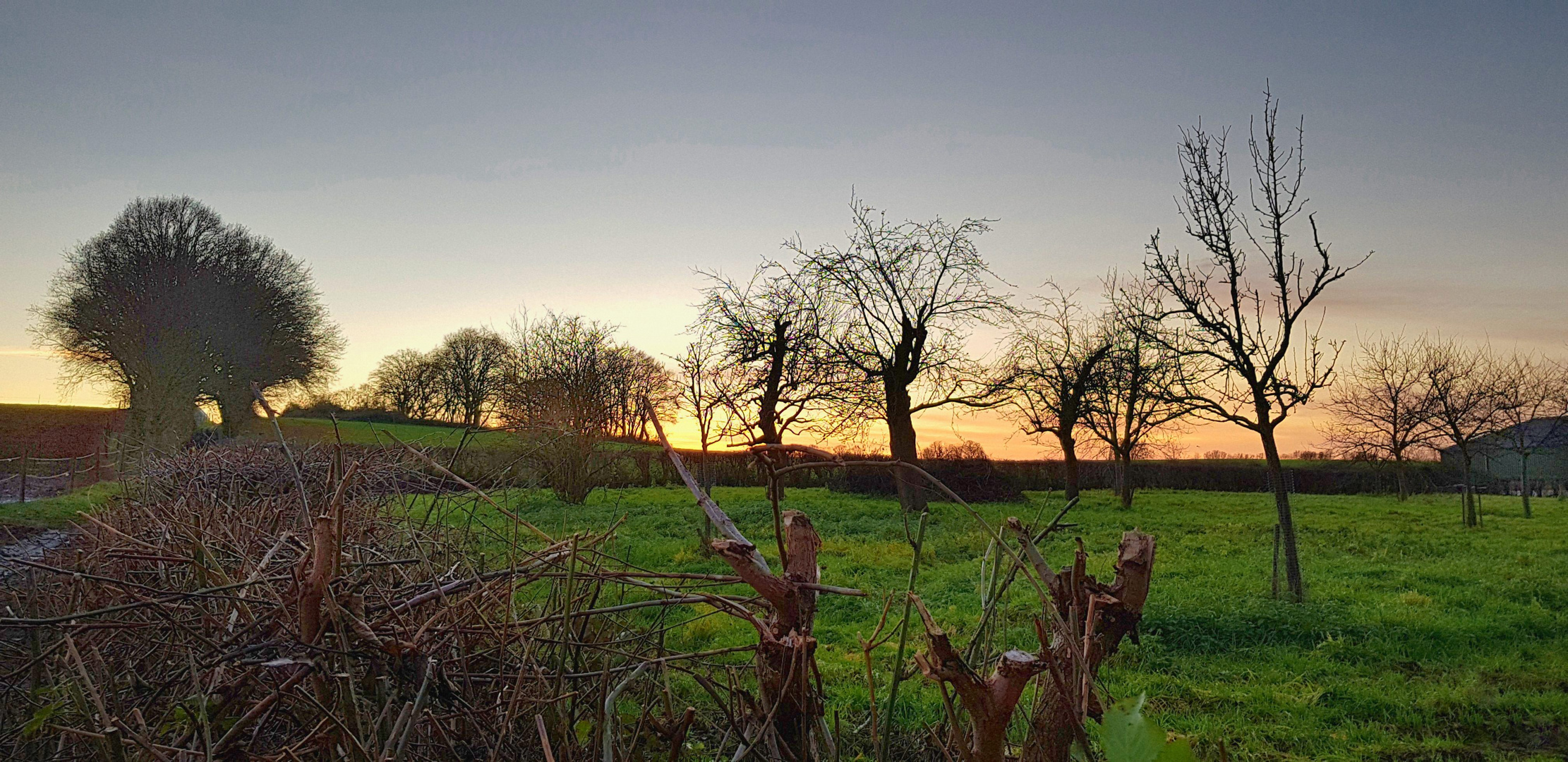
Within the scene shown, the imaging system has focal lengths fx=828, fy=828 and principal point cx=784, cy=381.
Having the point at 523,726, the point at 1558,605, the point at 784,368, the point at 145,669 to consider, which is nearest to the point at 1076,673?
the point at 523,726

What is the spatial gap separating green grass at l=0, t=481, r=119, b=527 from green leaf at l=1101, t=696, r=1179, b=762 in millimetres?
18891

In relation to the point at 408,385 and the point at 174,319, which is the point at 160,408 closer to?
the point at 174,319

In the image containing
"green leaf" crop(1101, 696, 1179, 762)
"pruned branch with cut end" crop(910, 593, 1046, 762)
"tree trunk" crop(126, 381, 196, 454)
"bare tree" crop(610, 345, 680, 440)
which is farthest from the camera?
"tree trunk" crop(126, 381, 196, 454)

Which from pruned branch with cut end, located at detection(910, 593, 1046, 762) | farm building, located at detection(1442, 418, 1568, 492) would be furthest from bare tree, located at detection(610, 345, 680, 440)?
farm building, located at detection(1442, 418, 1568, 492)

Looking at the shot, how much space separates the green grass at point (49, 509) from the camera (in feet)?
52.3

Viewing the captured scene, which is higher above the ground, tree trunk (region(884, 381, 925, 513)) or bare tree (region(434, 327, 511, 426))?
bare tree (region(434, 327, 511, 426))

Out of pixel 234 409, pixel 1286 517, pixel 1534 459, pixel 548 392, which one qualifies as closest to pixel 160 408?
pixel 234 409

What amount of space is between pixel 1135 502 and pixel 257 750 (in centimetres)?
2750

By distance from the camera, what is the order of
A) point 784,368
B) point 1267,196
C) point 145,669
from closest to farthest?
1. point 145,669
2. point 1267,196
3. point 784,368

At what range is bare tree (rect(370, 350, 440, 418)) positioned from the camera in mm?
44094

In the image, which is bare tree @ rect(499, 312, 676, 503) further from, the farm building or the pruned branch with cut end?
the farm building

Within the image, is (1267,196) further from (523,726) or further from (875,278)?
(875,278)

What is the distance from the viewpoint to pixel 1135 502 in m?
26.2

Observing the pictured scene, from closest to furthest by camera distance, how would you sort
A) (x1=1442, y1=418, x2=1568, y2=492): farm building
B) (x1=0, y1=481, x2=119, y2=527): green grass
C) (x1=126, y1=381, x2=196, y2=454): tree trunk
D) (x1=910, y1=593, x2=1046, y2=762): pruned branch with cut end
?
1. (x1=910, y1=593, x2=1046, y2=762): pruned branch with cut end
2. (x1=0, y1=481, x2=119, y2=527): green grass
3. (x1=126, y1=381, x2=196, y2=454): tree trunk
4. (x1=1442, y1=418, x2=1568, y2=492): farm building
